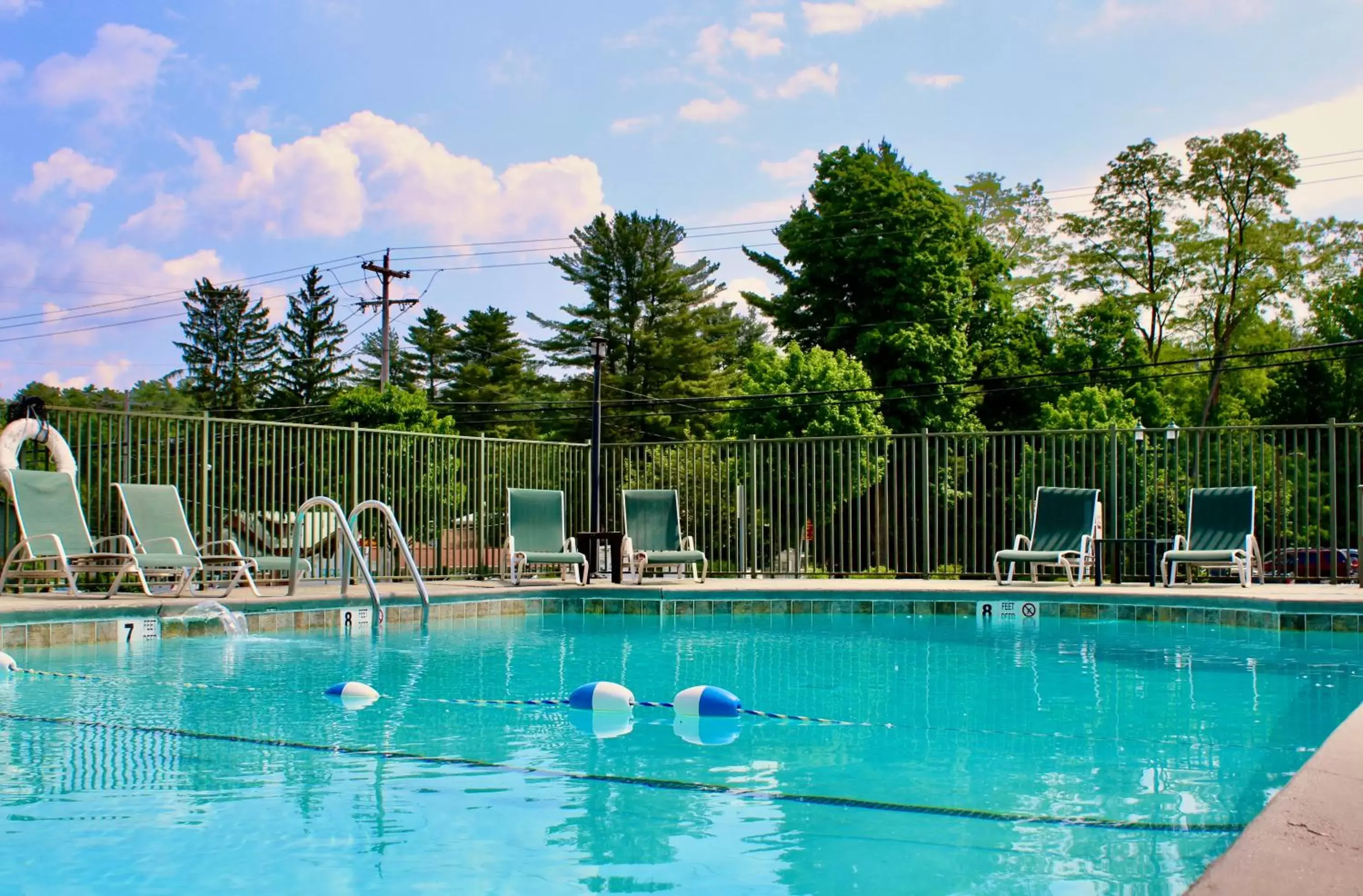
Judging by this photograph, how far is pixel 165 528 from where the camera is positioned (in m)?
8.30

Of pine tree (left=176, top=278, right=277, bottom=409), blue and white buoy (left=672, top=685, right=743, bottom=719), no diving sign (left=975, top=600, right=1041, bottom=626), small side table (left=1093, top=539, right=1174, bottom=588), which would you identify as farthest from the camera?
pine tree (left=176, top=278, right=277, bottom=409)

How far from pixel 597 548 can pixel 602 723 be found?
6685 mm

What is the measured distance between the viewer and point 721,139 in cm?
2023

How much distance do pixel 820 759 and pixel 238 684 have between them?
288 cm

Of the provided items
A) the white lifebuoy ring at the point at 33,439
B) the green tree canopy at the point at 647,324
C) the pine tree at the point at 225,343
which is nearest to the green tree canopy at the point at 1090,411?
the green tree canopy at the point at 647,324

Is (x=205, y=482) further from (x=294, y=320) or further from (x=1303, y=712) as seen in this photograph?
(x=294, y=320)

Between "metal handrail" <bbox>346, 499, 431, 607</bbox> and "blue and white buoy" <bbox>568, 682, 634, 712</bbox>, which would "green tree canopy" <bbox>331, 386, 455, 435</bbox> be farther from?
"blue and white buoy" <bbox>568, 682, 634, 712</bbox>

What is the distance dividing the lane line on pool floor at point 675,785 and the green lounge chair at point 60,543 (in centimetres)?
325

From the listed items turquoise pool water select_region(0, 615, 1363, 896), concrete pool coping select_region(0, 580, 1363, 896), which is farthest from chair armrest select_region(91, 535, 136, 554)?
turquoise pool water select_region(0, 615, 1363, 896)

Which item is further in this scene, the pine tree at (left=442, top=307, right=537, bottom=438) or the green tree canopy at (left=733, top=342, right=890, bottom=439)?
the pine tree at (left=442, top=307, right=537, bottom=438)

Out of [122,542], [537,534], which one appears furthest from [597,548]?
[122,542]

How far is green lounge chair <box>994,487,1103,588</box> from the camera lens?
9.95 metres

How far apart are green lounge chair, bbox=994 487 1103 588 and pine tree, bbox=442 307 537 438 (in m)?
28.6

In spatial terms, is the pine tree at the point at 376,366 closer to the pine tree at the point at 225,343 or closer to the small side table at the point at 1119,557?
the pine tree at the point at 225,343
